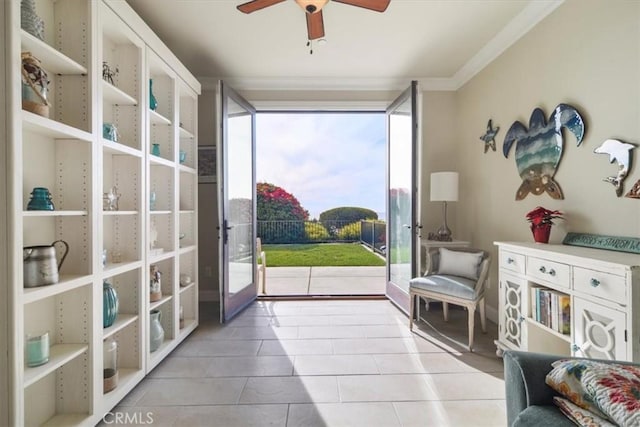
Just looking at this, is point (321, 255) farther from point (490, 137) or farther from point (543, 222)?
point (543, 222)

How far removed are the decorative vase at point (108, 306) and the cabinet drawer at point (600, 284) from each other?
267cm

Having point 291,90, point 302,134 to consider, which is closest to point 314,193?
point 302,134

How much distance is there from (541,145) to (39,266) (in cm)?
329

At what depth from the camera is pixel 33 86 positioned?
4.58 ft

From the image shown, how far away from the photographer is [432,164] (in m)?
3.84

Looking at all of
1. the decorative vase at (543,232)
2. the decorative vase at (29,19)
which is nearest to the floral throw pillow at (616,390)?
the decorative vase at (543,232)

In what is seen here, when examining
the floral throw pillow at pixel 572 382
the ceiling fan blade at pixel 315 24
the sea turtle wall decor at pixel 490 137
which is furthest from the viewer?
the sea turtle wall decor at pixel 490 137

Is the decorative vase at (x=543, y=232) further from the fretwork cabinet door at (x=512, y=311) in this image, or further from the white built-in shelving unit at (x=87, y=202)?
the white built-in shelving unit at (x=87, y=202)

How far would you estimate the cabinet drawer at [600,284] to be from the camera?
1421 mm

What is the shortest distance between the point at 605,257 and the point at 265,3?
2.41 metres

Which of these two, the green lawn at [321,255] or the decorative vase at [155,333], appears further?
the green lawn at [321,255]

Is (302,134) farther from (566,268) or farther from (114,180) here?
(566,268)

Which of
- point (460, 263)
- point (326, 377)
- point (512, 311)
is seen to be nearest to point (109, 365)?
point (326, 377)

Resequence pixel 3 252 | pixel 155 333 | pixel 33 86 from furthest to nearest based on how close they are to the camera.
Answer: pixel 155 333 → pixel 33 86 → pixel 3 252
